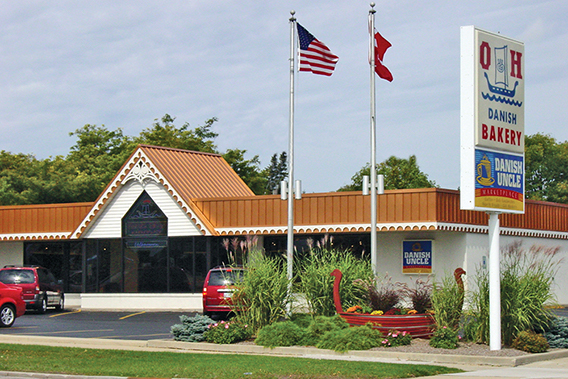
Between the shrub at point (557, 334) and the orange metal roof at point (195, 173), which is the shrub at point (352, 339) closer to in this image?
the shrub at point (557, 334)

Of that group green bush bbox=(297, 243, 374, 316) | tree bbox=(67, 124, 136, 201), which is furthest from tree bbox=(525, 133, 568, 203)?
green bush bbox=(297, 243, 374, 316)

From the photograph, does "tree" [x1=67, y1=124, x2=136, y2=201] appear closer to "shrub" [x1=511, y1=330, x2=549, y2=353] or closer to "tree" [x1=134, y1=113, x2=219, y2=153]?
"tree" [x1=134, y1=113, x2=219, y2=153]

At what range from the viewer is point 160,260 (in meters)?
32.8

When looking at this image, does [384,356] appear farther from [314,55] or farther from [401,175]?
[401,175]

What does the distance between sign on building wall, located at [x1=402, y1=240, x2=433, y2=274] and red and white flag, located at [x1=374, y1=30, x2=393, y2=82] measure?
27.8ft

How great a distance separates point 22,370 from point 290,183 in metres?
9.91

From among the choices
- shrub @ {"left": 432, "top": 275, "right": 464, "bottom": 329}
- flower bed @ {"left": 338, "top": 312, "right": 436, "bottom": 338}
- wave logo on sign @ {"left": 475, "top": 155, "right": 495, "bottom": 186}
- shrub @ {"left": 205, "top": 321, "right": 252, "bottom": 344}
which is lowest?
shrub @ {"left": 205, "top": 321, "right": 252, "bottom": 344}

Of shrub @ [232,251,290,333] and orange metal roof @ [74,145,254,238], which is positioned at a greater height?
orange metal roof @ [74,145,254,238]

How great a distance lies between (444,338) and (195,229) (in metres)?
17.4

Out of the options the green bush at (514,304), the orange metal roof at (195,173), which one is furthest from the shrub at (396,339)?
the orange metal roof at (195,173)

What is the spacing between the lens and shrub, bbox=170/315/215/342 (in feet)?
60.8

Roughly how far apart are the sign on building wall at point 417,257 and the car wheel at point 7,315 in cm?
1408

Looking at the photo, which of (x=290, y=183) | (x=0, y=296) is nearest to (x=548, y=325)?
(x=290, y=183)

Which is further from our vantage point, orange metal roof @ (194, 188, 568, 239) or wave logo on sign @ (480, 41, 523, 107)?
orange metal roof @ (194, 188, 568, 239)
